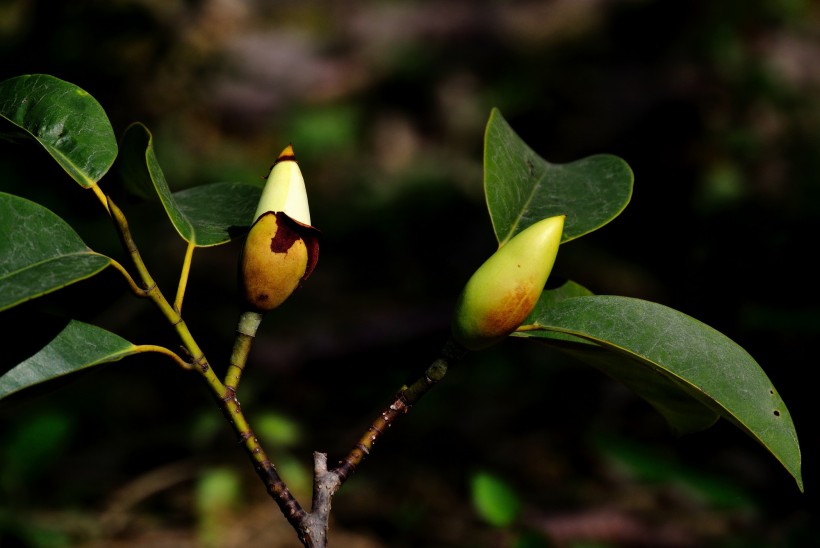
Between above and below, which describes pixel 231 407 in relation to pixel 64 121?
below

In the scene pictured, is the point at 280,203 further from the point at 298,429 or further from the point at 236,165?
the point at 236,165

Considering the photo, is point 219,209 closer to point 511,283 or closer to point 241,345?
point 241,345

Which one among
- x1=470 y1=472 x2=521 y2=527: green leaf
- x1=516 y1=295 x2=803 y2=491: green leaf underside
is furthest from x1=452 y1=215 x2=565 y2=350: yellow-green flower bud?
x1=470 y1=472 x2=521 y2=527: green leaf

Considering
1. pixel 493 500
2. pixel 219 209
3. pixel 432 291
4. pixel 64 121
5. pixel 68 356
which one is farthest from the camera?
pixel 432 291

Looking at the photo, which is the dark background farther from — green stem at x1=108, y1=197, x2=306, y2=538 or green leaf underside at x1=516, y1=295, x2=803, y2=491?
green leaf underside at x1=516, y1=295, x2=803, y2=491

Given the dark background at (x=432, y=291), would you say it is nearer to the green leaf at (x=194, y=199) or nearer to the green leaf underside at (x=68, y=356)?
the green leaf underside at (x=68, y=356)

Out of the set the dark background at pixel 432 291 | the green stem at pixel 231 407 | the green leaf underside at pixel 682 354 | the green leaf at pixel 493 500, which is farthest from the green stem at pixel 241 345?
the green leaf at pixel 493 500

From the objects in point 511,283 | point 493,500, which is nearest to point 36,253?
point 511,283
